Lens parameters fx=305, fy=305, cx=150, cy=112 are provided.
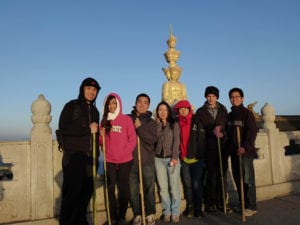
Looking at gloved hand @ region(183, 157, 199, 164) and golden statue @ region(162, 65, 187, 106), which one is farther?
golden statue @ region(162, 65, 187, 106)

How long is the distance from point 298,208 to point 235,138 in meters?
1.76

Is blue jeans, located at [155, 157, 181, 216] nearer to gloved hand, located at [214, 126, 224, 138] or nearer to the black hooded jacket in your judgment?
gloved hand, located at [214, 126, 224, 138]

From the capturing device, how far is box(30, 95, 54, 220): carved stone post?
4.55 metres

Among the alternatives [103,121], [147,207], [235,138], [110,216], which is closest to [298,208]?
[235,138]

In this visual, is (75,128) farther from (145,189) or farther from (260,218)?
(260,218)

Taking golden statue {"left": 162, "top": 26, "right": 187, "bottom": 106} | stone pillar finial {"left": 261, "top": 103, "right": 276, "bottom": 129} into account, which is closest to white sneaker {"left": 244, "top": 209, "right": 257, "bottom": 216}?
stone pillar finial {"left": 261, "top": 103, "right": 276, "bottom": 129}

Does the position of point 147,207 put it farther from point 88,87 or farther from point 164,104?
point 88,87

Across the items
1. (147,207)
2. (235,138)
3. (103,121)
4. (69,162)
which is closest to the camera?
(69,162)

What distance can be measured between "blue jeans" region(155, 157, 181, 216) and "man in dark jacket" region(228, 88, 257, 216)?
1074 millimetres

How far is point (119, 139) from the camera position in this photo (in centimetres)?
438

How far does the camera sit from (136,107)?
483 centimetres

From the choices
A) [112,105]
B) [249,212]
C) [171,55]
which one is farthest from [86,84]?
[171,55]

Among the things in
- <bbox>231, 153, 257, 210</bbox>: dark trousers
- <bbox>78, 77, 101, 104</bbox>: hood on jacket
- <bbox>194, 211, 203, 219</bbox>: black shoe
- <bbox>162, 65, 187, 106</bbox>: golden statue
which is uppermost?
<bbox>162, 65, 187, 106</bbox>: golden statue

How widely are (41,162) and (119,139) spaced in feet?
4.16
